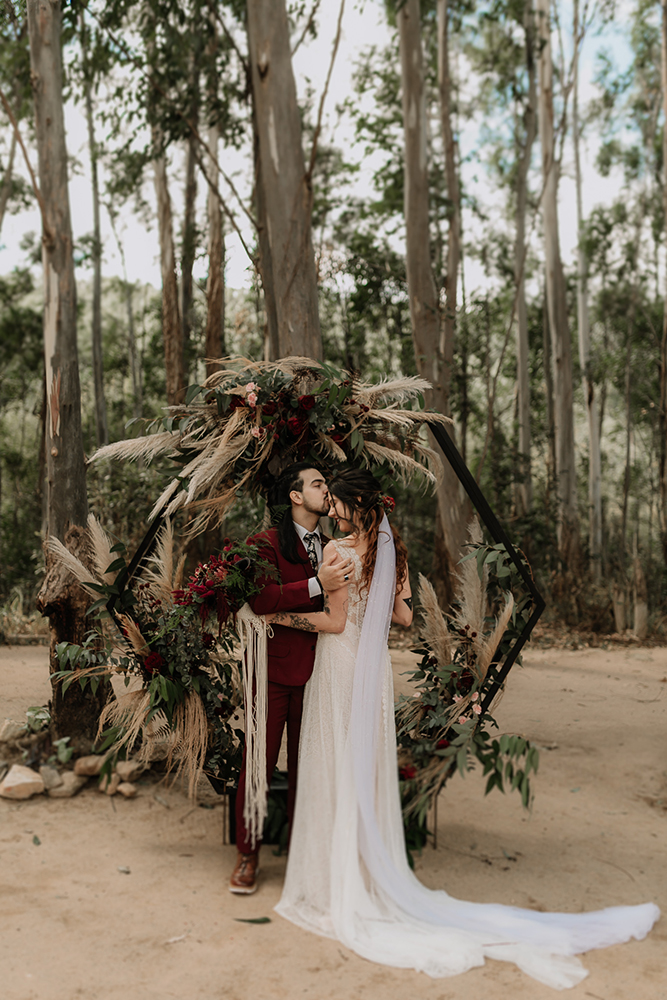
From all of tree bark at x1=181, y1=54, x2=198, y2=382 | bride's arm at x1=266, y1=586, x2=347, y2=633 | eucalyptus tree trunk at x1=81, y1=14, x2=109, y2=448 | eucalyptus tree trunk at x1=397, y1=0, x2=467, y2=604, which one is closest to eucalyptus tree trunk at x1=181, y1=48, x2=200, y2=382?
tree bark at x1=181, y1=54, x2=198, y2=382

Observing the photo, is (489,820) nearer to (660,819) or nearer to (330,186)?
(660,819)

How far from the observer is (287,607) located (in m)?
3.16

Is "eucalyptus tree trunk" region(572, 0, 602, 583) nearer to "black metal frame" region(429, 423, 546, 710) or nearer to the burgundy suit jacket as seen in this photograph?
"black metal frame" region(429, 423, 546, 710)

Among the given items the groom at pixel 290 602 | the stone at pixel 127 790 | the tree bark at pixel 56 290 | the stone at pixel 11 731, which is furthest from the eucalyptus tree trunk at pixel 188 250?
the groom at pixel 290 602

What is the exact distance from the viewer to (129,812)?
12.9 ft

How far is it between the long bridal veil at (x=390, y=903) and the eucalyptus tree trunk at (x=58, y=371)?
1.93 metres

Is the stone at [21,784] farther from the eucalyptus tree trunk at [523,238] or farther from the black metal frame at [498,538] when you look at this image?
the eucalyptus tree trunk at [523,238]

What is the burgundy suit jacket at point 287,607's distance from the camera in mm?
3154

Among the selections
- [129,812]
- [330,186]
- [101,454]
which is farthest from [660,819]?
[330,186]

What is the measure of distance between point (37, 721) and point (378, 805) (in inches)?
91.6

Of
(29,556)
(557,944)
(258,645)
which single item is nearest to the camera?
(557,944)

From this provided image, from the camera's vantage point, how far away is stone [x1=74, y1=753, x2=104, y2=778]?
4164 mm

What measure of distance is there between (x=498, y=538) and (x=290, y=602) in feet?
3.10

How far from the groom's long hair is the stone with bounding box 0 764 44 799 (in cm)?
189
